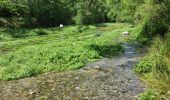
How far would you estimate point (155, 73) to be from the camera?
12.3 metres

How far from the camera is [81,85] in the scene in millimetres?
15906

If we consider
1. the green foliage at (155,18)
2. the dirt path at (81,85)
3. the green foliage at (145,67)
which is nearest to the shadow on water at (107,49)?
the dirt path at (81,85)

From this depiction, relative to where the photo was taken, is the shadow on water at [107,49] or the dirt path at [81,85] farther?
the shadow on water at [107,49]

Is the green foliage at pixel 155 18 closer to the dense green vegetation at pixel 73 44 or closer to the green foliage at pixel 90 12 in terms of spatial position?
the dense green vegetation at pixel 73 44

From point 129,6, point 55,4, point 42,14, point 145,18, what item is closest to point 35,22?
point 42,14

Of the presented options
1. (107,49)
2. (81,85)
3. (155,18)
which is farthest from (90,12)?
(81,85)

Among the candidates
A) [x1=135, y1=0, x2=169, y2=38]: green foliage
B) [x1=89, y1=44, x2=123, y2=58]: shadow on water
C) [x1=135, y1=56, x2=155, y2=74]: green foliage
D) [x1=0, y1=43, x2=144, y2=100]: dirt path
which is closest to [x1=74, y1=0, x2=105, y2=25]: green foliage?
[x1=135, y1=0, x2=169, y2=38]: green foliage

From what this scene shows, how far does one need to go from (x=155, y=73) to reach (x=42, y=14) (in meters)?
54.1

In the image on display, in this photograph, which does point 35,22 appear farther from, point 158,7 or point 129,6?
point 158,7

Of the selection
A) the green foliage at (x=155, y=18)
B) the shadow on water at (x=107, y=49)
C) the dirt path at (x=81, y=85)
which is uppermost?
the green foliage at (x=155, y=18)

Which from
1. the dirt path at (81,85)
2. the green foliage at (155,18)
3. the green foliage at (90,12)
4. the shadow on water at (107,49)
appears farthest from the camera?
the green foliage at (90,12)

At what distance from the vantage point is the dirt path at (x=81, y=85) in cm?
1426

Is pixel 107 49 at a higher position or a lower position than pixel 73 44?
lower

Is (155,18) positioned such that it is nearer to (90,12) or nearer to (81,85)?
(81,85)
